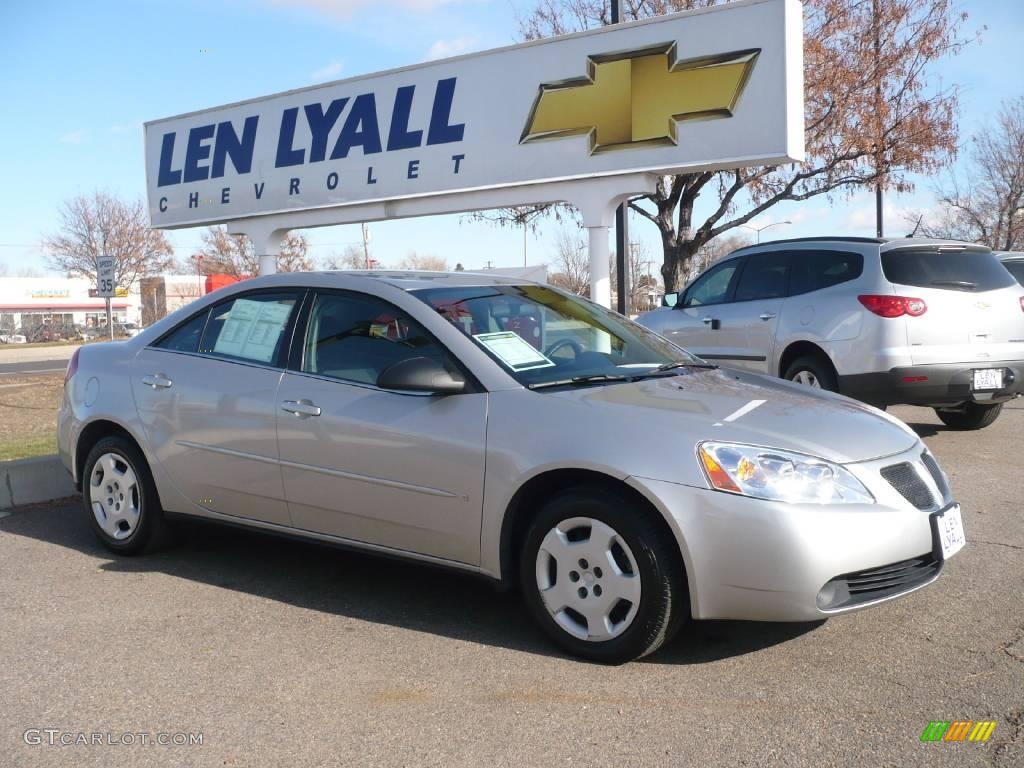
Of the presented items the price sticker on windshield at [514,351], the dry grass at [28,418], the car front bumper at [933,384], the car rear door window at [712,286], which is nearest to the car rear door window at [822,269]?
the car rear door window at [712,286]

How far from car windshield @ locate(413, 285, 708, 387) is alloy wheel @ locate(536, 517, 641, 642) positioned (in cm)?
67

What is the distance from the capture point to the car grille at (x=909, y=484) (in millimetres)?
3664

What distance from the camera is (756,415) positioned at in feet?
12.6

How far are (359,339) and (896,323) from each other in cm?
484

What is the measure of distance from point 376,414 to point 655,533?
1.36m

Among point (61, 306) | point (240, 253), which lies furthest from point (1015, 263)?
point (61, 306)

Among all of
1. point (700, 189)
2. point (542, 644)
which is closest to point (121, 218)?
point (700, 189)

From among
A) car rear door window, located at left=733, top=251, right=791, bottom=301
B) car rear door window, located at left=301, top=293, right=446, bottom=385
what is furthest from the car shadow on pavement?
car rear door window, located at left=733, top=251, right=791, bottom=301

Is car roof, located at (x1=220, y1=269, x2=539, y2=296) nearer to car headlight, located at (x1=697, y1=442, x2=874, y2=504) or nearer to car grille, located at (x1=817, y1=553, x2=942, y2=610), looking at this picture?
car headlight, located at (x1=697, y1=442, x2=874, y2=504)

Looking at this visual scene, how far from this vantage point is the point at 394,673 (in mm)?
3674

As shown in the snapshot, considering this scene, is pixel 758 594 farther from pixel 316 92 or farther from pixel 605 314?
pixel 316 92

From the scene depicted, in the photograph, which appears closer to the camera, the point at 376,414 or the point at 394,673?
the point at 394,673

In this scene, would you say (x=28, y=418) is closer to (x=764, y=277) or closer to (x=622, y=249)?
(x=622, y=249)

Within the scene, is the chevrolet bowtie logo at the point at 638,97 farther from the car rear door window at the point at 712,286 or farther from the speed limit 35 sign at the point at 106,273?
the speed limit 35 sign at the point at 106,273
